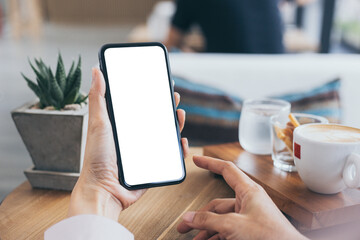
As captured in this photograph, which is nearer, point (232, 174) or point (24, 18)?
point (232, 174)

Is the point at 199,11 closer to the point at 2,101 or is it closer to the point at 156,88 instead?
the point at 156,88

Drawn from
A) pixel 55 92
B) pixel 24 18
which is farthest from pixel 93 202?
pixel 24 18

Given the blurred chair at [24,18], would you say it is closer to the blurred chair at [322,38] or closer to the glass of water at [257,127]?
the blurred chair at [322,38]

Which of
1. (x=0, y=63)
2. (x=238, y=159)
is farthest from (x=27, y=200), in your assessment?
(x=0, y=63)

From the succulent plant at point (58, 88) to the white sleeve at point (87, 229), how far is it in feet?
1.11

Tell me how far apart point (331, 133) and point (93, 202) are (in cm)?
45

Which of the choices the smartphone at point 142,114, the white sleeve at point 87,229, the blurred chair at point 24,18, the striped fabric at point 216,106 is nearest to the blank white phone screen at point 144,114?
the smartphone at point 142,114

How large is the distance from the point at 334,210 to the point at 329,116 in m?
0.84

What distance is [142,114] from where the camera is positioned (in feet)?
2.56

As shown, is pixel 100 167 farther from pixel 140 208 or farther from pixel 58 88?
pixel 58 88

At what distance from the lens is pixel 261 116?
38.4 inches

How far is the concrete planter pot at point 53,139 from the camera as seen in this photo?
861mm

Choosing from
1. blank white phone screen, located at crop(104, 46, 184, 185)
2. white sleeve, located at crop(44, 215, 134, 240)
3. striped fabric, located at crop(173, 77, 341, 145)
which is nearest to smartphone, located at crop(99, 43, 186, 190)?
blank white phone screen, located at crop(104, 46, 184, 185)

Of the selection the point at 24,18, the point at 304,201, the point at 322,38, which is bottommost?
the point at 24,18
